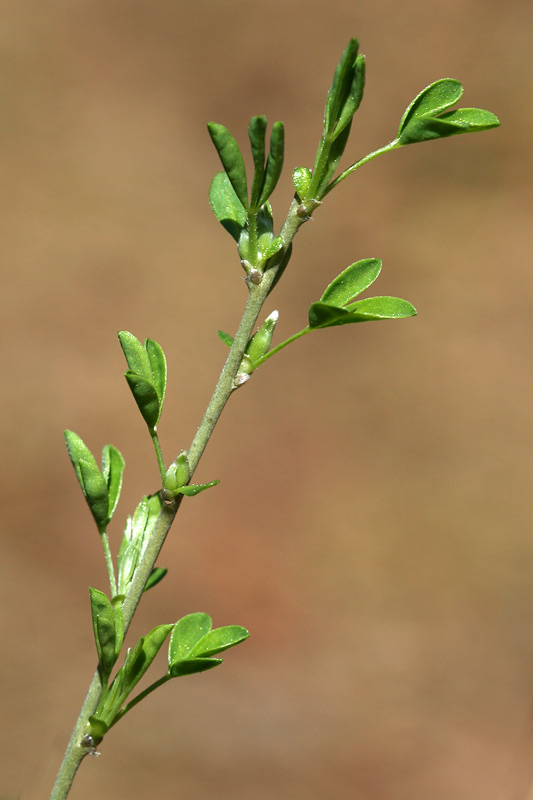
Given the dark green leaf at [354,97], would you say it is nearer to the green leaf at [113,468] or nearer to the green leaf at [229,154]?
the green leaf at [229,154]

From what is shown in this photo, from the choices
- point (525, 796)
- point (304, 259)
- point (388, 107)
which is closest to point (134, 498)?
point (304, 259)

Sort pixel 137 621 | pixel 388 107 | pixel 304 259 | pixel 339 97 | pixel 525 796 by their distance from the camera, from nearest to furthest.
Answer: pixel 339 97, pixel 525 796, pixel 137 621, pixel 304 259, pixel 388 107

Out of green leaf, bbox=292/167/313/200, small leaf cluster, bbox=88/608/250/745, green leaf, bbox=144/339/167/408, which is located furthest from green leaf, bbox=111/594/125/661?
green leaf, bbox=292/167/313/200

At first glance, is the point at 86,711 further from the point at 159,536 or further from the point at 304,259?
the point at 304,259

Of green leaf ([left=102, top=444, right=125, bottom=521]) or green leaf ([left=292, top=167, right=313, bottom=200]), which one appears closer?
green leaf ([left=292, top=167, right=313, bottom=200])

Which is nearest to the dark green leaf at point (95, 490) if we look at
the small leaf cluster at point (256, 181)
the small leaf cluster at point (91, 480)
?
the small leaf cluster at point (91, 480)

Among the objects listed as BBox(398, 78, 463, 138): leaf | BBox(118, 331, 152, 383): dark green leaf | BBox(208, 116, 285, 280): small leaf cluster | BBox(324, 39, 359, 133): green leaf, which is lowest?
BBox(118, 331, 152, 383): dark green leaf

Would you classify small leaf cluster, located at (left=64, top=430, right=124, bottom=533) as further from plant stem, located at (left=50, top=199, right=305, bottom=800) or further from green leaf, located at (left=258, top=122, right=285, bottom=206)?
green leaf, located at (left=258, top=122, right=285, bottom=206)
